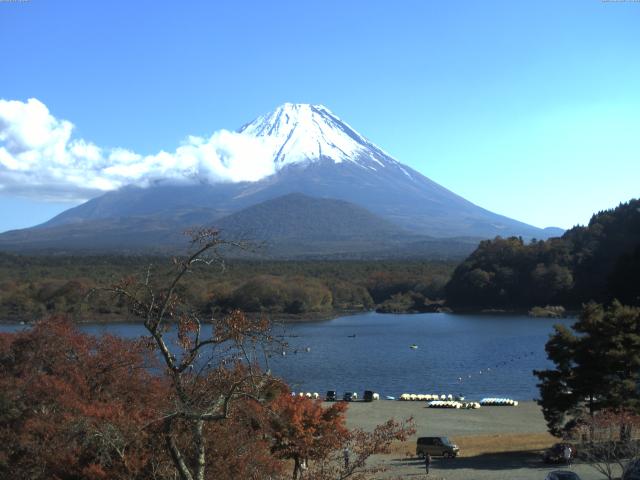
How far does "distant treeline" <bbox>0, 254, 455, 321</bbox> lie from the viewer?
188 ft

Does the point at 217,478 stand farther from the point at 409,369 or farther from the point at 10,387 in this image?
the point at 409,369

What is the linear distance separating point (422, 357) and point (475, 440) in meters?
21.0

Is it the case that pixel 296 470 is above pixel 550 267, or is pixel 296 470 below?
below

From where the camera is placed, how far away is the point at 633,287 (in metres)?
46.4

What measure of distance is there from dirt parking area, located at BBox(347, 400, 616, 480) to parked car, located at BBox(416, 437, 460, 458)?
0.60 feet

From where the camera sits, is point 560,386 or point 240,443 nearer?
point 240,443

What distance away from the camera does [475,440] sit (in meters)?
18.3

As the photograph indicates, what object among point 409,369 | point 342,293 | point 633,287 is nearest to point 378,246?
point 342,293

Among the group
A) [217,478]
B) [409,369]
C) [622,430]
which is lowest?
[409,369]

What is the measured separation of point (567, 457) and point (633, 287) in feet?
119

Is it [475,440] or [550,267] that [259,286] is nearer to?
[550,267]

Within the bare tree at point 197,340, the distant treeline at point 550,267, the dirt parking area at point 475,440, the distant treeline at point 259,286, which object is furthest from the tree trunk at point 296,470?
the distant treeline at point 550,267

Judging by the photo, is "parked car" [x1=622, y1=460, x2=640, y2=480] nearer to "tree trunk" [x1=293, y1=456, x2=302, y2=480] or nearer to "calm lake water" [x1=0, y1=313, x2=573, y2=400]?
"tree trunk" [x1=293, y1=456, x2=302, y2=480]

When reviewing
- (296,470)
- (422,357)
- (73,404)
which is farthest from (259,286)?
(296,470)
